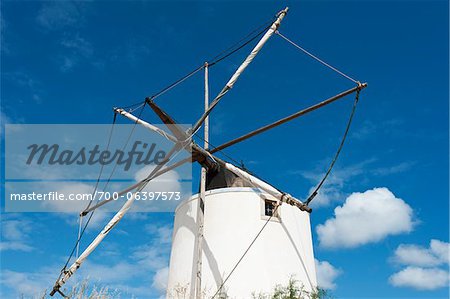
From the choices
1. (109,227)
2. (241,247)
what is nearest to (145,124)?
(109,227)

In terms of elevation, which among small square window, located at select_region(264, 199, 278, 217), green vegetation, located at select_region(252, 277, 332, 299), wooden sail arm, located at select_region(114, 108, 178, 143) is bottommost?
green vegetation, located at select_region(252, 277, 332, 299)

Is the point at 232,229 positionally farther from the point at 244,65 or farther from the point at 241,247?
the point at 244,65

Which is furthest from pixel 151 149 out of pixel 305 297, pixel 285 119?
pixel 305 297

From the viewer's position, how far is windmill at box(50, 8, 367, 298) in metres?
11.3

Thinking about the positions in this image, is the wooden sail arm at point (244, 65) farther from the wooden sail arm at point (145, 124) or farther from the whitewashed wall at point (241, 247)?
the whitewashed wall at point (241, 247)

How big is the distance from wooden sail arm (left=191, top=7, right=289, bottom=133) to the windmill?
3 centimetres

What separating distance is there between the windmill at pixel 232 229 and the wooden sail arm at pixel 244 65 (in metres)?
0.03

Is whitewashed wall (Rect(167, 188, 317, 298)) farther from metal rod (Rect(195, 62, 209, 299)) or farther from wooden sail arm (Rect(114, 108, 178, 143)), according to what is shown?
wooden sail arm (Rect(114, 108, 178, 143))

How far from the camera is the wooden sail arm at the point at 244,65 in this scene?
1185 cm

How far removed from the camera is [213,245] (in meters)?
11.9

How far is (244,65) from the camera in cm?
1244

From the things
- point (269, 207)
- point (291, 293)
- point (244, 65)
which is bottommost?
point (291, 293)

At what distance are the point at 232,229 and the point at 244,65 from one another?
4.90 m

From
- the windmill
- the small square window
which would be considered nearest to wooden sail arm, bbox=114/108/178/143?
the windmill
